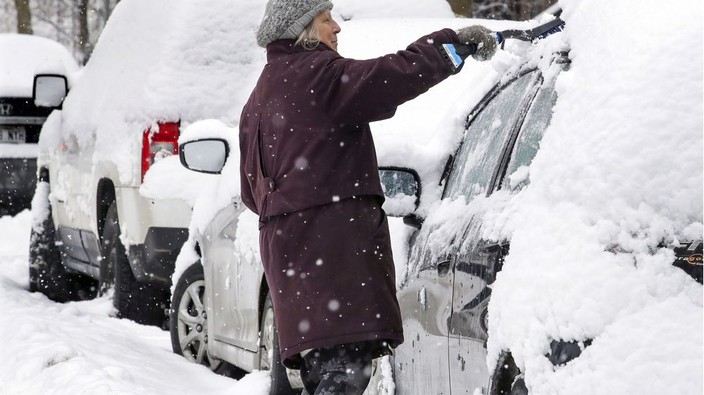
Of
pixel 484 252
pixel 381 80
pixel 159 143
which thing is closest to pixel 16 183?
pixel 159 143

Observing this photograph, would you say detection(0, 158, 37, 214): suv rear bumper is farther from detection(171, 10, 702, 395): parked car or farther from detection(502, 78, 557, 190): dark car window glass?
detection(502, 78, 557, 190): dark car window glass

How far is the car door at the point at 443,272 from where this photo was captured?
313 cm

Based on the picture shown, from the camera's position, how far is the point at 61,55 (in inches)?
591

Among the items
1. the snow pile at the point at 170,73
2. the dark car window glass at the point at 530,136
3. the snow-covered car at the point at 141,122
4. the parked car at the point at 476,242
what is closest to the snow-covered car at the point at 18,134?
the snow-covered car at the point at 141,122

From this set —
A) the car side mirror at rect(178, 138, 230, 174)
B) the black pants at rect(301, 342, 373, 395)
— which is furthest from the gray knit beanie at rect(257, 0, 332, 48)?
the car side mirror at rect(178, 138, 230, 174)

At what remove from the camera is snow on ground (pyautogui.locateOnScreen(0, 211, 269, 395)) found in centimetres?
546

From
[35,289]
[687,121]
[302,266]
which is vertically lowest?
[35,289]

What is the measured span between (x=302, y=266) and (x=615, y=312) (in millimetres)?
1572

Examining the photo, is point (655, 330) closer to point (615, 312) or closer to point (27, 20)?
point (615, 312)

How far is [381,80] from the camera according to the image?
11.0 ft

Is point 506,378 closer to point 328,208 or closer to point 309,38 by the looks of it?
point 328,208

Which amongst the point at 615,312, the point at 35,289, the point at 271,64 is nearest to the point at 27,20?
the point at 35,289

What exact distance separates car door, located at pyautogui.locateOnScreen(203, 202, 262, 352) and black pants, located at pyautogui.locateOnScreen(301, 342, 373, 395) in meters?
1.77

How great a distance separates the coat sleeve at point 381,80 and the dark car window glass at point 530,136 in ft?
1.51
